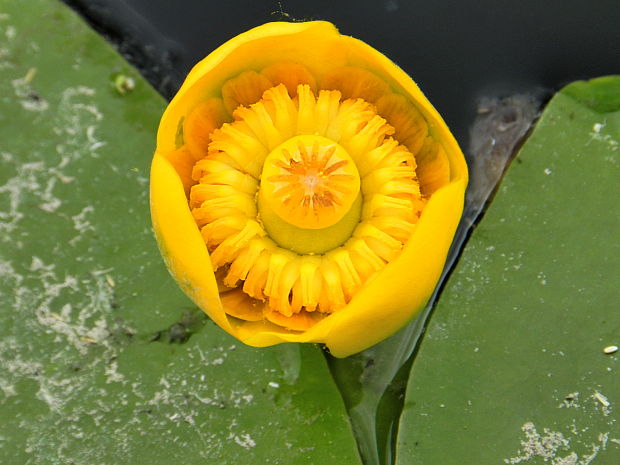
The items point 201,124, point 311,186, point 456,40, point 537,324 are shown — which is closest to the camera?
point 311,186

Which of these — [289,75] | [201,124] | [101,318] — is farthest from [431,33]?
[101,318]

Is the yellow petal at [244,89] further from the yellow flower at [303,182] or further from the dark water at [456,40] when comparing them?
the dark water at [456,40]

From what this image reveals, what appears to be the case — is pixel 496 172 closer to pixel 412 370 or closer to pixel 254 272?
pixel 412 370

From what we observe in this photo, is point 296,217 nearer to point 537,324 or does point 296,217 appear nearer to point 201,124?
point 201,124

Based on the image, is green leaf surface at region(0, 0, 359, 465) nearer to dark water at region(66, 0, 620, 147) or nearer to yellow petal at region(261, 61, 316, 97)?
dark water at region(66, 0, 620, 147)

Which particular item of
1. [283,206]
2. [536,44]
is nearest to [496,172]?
[536,44]

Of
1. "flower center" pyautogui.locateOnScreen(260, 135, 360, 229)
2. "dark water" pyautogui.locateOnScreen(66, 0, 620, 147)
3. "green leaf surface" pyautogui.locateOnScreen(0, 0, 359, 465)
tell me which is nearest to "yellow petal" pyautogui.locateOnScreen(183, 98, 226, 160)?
"flower center" pyautogui.locateOnScreen(260, 135, 360, 229)
